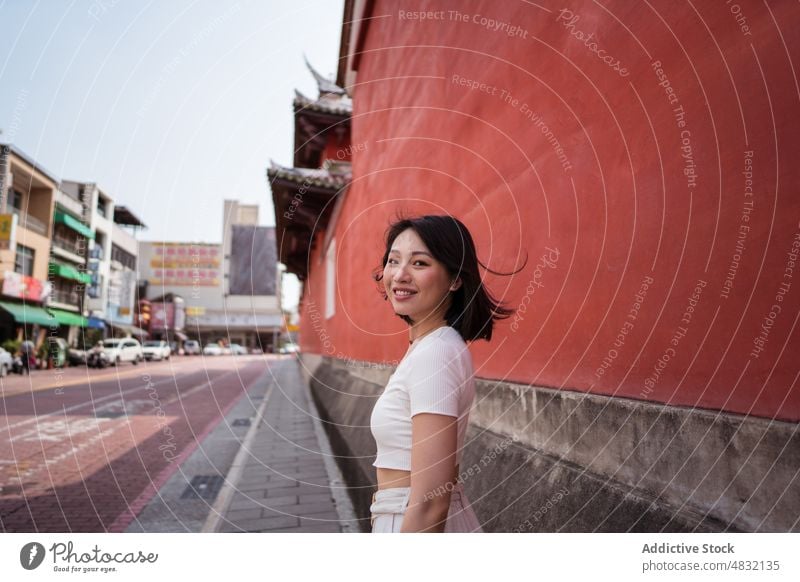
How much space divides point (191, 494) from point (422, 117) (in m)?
4.24

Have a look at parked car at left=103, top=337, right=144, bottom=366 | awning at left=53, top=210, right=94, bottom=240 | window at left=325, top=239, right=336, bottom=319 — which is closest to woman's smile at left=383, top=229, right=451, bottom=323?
window at left=325, top=239, right=336, bottom=319

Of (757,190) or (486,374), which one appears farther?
(486,374)

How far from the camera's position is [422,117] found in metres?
4.61

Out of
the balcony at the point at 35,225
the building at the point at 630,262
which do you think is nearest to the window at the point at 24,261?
the balcony at the point at 35,225

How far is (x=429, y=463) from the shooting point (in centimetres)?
123

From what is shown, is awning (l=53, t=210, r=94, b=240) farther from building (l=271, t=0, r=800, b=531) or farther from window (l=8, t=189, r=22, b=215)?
building (l=271, t=0, r=800, b=531)

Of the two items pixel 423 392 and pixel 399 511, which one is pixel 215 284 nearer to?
pixel 399 511

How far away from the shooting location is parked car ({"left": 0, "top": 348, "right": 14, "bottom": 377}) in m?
18.6

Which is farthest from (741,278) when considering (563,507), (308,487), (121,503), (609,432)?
(121,503)

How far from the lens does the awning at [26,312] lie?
75.0 ft

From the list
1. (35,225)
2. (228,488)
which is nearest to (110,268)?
(35,225)

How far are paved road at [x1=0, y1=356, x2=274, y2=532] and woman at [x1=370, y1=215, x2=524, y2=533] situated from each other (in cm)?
189
